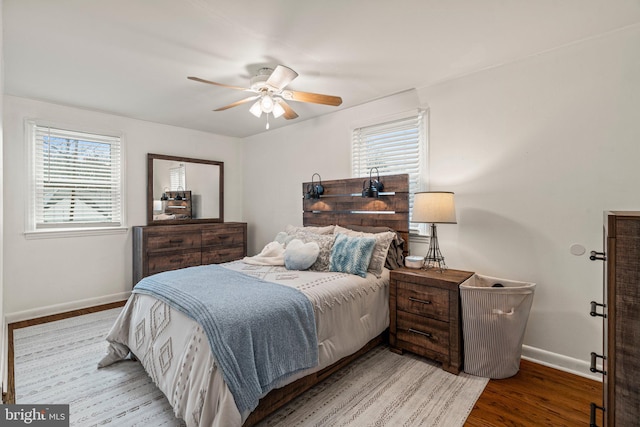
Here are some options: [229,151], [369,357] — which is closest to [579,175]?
[369,357]

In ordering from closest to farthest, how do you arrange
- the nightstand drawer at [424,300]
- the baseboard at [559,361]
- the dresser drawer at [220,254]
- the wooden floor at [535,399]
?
the wooden floor at [535,399]
the baseboard at [559,361]
the nightstand drawer at [424,300]
the dresser drawer at [220,254]

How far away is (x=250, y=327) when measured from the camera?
1.68m

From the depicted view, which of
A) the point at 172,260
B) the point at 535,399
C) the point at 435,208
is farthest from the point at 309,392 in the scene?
the point at 172,260

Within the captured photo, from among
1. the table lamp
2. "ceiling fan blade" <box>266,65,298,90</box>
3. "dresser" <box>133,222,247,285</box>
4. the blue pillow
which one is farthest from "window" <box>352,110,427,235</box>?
Result: "dresser" <box>133,222,247,285</box>

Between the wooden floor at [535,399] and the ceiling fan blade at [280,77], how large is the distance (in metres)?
2.61

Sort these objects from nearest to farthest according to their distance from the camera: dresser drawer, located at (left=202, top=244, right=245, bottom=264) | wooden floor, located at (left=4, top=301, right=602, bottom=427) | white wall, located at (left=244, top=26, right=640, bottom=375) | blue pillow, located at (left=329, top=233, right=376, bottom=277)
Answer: wooden floor, located at (left=4, top=301, right=602, bottom=427) → white wall, located at (left=244, top=26, right=640, bottom=375) → blue pillow, located at (left=329, top=233, right=376, bottom=277) → dresser drawer, located at (left=202, top=244, right=245, bottom=264)

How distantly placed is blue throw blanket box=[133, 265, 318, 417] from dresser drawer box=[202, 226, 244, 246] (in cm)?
226

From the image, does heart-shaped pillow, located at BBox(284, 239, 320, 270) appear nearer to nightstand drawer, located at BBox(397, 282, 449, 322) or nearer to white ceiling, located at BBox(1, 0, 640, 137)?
nightstand drawer, located at BBox(397, 282, 449, 322)

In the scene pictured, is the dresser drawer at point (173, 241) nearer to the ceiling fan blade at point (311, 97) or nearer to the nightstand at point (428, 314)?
the ceiling fan blade at point (311, 97)

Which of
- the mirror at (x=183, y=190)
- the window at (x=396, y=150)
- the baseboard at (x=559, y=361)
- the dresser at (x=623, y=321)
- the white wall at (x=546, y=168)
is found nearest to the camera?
the dresser at (x=623, y=321)

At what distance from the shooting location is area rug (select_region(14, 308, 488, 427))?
1.81 metres

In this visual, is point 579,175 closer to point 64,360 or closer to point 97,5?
point 97,5

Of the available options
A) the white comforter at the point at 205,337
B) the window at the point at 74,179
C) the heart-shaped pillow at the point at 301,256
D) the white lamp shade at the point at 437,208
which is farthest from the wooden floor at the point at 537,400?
the window at the point at 74,179

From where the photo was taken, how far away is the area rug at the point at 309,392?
1806mm
